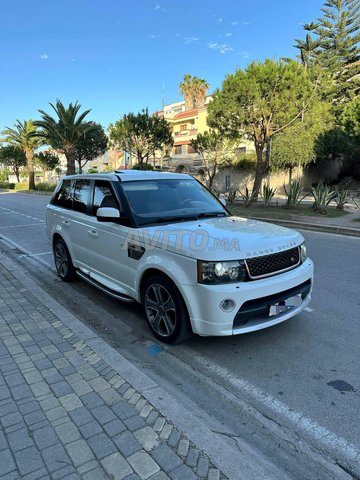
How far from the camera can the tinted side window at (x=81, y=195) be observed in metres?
5.10

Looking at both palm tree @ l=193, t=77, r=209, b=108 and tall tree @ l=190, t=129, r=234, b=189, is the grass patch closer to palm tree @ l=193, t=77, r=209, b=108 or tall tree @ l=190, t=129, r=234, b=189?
tall tree @ l=190, t=129, r=234, b=189

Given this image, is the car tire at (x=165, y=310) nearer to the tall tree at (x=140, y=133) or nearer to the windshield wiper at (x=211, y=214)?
the windshield wiper at (x=211, y=214)

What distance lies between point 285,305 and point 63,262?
3.83 meters

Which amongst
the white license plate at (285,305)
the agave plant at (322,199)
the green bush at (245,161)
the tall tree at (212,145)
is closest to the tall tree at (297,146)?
the tall tree at (212,145)

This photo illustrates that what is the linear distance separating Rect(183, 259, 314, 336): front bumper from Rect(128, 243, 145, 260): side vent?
0.74 m

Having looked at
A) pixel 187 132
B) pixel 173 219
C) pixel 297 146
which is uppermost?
pixel 187 132

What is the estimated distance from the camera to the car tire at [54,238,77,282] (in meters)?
5.79

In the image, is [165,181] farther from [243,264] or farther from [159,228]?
[243,264]

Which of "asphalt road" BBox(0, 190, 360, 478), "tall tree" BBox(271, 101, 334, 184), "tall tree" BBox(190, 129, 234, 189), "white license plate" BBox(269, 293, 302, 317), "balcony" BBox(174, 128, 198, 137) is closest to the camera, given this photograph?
"asphalt road" BBox(0, 190, 360, 478)

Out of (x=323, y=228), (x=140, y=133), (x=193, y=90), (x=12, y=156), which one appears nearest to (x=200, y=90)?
(x=193, y=90)

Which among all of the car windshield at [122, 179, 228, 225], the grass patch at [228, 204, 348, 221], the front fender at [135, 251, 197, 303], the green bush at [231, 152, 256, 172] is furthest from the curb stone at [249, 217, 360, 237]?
the green bush at [231, 152, 256, 172]

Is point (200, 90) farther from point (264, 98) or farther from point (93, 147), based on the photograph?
point (264, 98)

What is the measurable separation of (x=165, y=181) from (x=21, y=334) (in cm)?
247

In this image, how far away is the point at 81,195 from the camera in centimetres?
527
